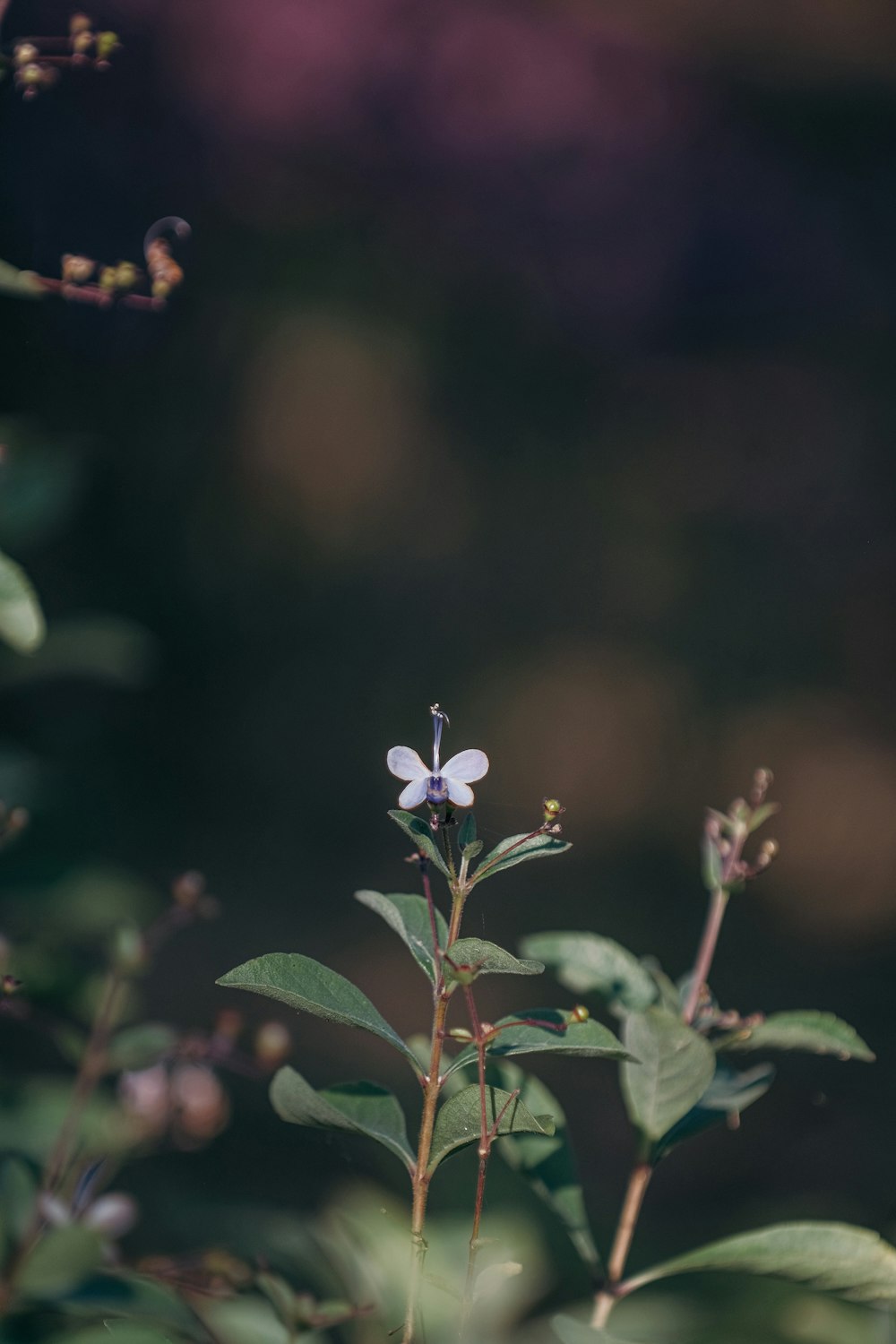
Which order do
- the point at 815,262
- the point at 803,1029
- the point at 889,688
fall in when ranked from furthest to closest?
the point at 815,262 < the point at 889,688 < the point at 803,1029

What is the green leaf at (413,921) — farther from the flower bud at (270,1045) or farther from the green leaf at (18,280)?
the green leaf at (18,280)

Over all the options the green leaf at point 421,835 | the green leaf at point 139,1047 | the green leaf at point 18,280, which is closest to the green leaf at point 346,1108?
the green leaf at point 421,835

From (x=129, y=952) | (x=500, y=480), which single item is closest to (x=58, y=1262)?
(x=129, y=952)

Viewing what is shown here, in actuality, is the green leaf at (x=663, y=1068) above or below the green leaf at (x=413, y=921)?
below

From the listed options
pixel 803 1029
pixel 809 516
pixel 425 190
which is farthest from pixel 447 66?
pixel 803 1029

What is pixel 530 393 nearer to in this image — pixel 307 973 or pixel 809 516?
pixel 809 516
